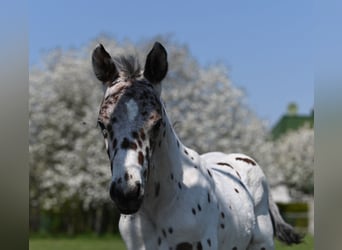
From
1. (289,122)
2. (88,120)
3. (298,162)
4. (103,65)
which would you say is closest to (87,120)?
(88,120)

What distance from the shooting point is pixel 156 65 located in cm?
282

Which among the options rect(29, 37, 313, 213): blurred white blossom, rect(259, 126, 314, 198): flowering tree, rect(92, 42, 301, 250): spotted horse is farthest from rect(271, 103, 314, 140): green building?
rect(92, 42, 301, 250): spotted horse

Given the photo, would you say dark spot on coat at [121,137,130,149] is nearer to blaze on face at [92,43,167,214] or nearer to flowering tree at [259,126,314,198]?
blaze on face at [92,43,167,214]

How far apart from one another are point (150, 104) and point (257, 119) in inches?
730

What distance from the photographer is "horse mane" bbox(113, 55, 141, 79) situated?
2863 millimetres

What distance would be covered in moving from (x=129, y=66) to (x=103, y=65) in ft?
0.42

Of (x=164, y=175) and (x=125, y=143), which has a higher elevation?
(x=125, y=143)

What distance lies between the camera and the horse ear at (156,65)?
2.78 meters

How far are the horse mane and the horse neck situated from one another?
24 centimetres

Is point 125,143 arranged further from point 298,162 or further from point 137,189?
point 298,162

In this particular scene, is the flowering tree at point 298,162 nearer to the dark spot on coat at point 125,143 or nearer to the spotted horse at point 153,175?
the spotted horse at point 153,175

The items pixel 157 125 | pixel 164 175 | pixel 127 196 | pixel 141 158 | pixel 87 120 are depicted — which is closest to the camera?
pixel 127 196

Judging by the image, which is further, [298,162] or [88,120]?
[298,162]

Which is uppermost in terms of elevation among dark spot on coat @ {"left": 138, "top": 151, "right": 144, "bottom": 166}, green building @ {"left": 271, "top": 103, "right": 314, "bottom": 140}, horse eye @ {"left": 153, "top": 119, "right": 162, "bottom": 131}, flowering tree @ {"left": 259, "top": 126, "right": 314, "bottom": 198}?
horse eye @ {"left": 153, "top": 119, "right": 162, "bottom": 131}
